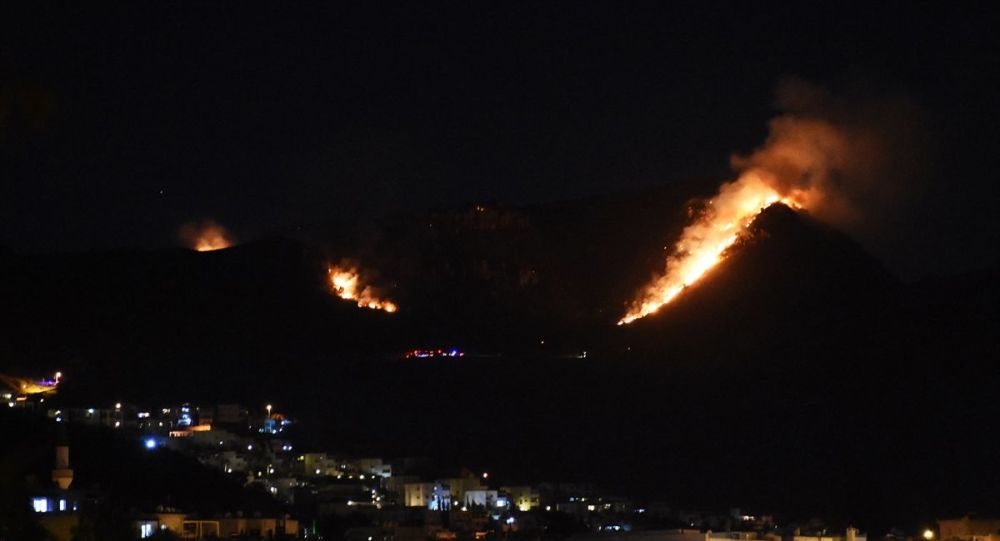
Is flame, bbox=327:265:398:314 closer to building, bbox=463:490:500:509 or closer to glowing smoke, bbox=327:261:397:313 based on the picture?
glowing smoke, bbox=327:261:397:313

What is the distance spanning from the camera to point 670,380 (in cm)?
7831

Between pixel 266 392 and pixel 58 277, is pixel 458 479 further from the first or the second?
pixel 58 277

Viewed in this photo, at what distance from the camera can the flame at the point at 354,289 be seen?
95.2 metres

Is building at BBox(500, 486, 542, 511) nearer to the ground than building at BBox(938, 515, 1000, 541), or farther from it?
farther from it

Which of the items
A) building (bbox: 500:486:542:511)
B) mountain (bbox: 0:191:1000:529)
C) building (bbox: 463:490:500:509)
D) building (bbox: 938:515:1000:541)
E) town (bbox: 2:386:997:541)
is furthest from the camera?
mountain (bbox: 0:191:1000:529)

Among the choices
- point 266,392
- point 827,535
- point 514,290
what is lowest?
point 827,535

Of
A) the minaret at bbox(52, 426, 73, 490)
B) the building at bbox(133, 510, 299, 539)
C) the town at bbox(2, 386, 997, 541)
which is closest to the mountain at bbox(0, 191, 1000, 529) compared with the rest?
the town at bbox(2, 386, 997, 541)

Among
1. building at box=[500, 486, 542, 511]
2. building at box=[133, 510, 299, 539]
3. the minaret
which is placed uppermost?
the minaret

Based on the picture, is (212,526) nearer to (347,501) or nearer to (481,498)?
(347,501)

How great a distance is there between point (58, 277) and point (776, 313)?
41541 millimetres

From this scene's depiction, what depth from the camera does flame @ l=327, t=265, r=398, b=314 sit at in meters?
95.2

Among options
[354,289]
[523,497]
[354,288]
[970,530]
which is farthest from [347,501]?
[354,288]

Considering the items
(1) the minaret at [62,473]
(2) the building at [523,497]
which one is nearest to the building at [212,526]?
(1) the minaret at [62,473]

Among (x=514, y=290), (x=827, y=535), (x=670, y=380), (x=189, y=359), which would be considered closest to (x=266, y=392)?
(x=189, y=359)
